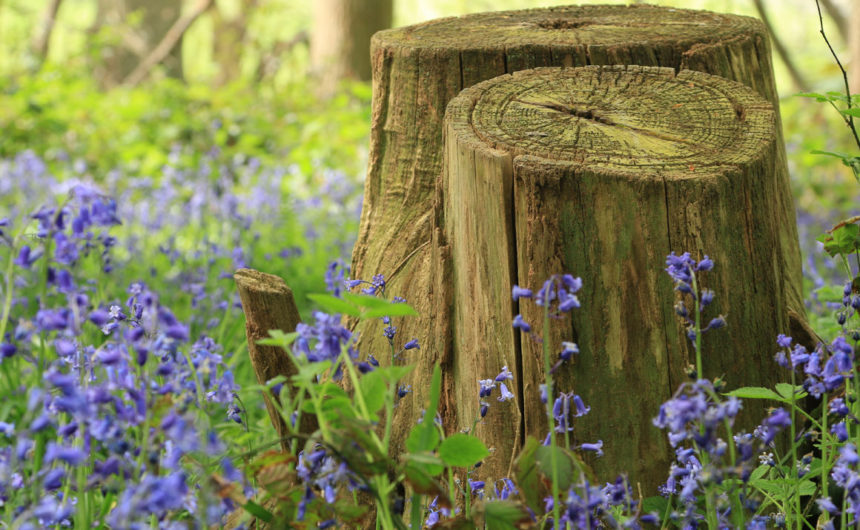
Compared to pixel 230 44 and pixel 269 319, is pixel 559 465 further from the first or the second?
pixel 230 44

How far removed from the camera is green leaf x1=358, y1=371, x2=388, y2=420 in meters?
1.48

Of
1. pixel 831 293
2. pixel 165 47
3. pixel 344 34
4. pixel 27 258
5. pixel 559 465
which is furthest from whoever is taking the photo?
pixel 165 47

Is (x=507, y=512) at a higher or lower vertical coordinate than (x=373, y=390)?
lower

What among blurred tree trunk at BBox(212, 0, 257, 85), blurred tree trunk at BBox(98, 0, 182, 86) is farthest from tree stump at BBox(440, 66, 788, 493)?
blurred tree trunk at BBox(212, 0, 257, 85)

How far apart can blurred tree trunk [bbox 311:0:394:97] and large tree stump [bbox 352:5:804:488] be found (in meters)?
7.68

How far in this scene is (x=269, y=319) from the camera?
7.17 ft

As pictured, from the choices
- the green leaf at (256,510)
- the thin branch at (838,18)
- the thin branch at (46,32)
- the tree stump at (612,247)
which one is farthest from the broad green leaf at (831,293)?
the thin branch at (46,32)

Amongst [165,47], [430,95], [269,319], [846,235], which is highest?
[165,47]

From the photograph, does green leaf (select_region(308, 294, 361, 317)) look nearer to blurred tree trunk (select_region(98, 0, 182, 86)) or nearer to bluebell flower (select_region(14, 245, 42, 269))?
bluebell flower (select_region(14, 245, 42, 269))

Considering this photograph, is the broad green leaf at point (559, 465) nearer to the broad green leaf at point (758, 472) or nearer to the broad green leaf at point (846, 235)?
the broad green leaf at point (758, 472)

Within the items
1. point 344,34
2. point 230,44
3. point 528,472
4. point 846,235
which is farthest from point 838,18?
point 528,472

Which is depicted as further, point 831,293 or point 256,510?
point 831,293

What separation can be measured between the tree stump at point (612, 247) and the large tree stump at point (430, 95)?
33 cm

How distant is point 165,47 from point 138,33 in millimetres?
818
